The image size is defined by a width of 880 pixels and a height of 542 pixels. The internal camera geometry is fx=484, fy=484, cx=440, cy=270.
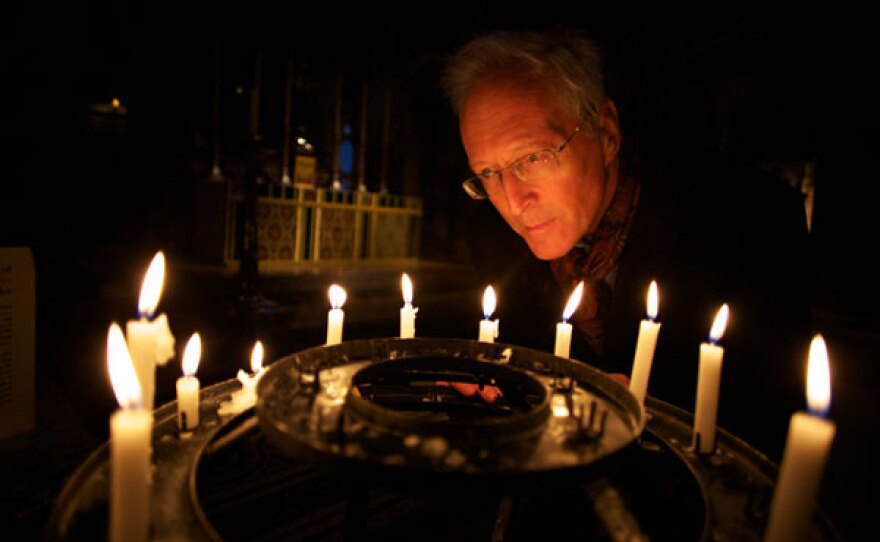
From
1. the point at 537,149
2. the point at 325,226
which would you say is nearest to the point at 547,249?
the point at 537,149

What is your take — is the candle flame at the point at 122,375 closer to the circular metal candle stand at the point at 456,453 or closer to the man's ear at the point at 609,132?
the circular metal candle stand at the point at 456,453

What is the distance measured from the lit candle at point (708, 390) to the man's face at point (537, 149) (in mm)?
1203

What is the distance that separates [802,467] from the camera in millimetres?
719

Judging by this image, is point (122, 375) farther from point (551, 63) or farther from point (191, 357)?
point (551, 63)

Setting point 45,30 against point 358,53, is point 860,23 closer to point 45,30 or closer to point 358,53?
point 358,53

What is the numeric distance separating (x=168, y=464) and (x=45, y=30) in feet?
24.1

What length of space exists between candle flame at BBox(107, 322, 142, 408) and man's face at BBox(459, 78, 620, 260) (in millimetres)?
1849

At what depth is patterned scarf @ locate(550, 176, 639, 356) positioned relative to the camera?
9.19 feet

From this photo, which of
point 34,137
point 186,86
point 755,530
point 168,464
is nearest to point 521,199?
point 755,530

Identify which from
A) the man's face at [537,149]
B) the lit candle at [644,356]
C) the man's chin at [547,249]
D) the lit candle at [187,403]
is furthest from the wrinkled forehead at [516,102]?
the lit candle at [187,403]

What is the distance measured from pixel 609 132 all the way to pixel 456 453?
2160 millimetres

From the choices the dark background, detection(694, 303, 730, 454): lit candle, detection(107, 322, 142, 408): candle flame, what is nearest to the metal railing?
the dark background

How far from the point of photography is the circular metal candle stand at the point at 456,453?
38.7 inches

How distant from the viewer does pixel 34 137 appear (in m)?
6.18
